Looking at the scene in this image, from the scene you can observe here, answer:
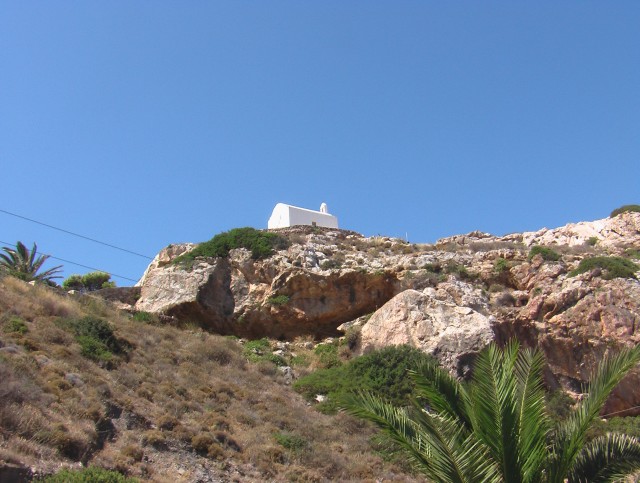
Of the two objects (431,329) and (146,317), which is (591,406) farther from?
(146,317)

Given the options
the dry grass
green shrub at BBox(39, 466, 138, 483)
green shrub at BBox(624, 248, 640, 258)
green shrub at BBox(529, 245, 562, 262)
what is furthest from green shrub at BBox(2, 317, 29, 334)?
green shrub at BBox(624, 248, 640, 258)

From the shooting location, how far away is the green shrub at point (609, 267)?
21.3 meters

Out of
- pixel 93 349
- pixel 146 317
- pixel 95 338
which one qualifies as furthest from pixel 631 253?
pixel 93 349

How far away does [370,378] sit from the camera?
19656 millimetres

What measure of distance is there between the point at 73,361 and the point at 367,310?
1235 cm

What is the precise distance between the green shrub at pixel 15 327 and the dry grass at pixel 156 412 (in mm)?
207

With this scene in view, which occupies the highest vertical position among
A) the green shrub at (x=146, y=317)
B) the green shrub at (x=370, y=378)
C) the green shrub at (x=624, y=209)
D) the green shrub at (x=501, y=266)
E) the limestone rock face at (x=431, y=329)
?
the green shrub at (x=624, y=209)

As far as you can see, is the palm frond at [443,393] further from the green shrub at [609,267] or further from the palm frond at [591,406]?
the green shrub at [609,267]

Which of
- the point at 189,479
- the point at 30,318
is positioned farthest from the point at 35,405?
the point at 30,318

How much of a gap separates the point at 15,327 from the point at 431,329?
12.6m

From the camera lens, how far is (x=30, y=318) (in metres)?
17.3

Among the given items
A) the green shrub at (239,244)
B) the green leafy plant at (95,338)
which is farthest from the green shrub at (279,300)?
the green leafy plant at (95,338)

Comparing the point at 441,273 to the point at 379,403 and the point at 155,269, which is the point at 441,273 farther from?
the point at 379,403

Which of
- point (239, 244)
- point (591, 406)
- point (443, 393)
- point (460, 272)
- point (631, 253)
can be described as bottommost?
point (443, 393)
